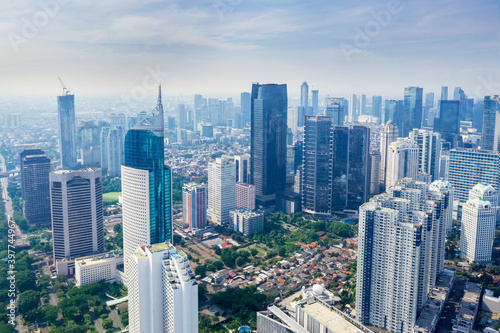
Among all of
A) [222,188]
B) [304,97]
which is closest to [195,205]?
[222,188]

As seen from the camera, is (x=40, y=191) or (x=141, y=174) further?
(x=40, y=191)

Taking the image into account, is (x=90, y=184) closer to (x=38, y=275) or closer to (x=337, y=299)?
(x=38, y=275)

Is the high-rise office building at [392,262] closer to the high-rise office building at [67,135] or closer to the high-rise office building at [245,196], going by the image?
the high-rise office building at [245,196]

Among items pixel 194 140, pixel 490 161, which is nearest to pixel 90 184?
pixel 490 161

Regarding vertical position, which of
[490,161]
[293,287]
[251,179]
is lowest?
[293,287]

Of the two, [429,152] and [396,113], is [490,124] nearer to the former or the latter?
[429,152]

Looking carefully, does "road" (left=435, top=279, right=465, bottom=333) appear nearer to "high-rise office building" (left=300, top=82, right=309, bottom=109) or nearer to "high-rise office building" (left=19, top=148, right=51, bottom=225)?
"high-rise office building" (left=19, top=148, right=51, bottom=225)
